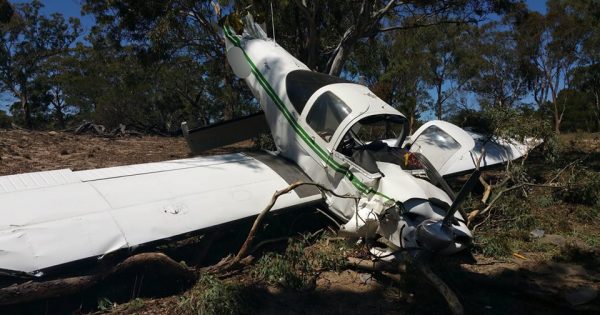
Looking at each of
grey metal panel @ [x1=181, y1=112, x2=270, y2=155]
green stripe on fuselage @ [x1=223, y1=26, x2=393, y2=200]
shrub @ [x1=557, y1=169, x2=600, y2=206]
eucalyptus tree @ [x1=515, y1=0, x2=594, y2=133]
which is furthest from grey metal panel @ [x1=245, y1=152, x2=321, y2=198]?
eucalyptus tree @ [x1=515, y1=0, x2=594, y2=133]

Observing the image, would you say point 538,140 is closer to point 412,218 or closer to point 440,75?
point 412,218

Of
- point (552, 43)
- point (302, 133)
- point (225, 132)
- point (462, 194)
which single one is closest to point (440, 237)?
point (462, 194)

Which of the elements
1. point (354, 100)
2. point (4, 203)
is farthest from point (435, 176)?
point (4, 203)

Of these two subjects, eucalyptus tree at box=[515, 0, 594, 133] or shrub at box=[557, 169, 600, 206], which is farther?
eucalyptus tree at box=[515, 0, 594, 133]

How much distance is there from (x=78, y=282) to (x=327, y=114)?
4.06 meters

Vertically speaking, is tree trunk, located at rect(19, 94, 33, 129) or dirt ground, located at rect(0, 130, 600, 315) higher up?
tree trunk, located at rect(19, 94, 33, 129)

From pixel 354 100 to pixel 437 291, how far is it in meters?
3.29

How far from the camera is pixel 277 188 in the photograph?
689cm

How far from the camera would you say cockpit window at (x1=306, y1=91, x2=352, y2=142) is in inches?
271

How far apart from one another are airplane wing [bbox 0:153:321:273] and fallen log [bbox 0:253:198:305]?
0.60ft

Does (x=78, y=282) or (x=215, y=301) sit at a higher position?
(x=78, y=282)

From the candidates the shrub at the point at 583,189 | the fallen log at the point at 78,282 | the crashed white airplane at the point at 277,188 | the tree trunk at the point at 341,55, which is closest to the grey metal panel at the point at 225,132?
the crashed white airplane at the point at 277,188

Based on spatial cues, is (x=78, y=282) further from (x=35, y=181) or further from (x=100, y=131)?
(x=100, y=131)

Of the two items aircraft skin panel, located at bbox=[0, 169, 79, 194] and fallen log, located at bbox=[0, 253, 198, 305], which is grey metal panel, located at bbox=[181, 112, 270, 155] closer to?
aircraft skin panel, located at bbox=[0, 169, 79, 194]
